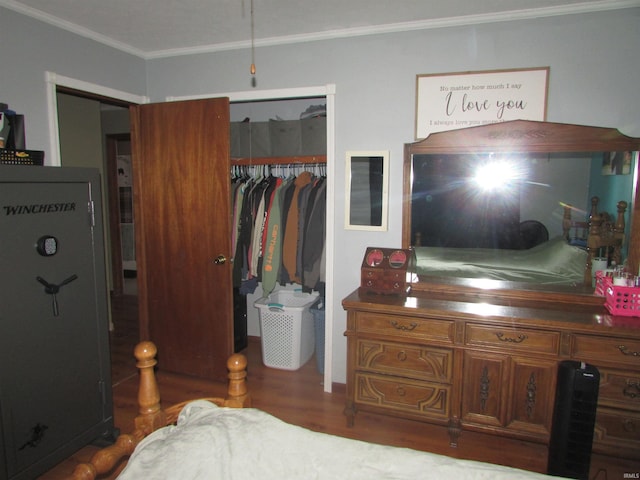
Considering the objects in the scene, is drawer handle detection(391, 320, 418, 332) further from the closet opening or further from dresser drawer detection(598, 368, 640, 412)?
dresser drawer detection(598, 368, 640, 412)

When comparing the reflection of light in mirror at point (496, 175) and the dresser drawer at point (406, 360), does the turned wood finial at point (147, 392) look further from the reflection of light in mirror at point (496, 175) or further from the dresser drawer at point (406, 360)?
the reflection of light in mirror at point (496, 175)

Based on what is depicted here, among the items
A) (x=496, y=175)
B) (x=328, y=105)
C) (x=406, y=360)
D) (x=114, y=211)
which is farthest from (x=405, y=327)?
(x=114, y=211)

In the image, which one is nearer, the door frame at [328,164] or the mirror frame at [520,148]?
the mirror frame at [520,148]

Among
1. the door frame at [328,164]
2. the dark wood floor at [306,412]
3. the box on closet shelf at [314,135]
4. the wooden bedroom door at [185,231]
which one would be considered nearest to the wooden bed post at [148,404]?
the dark wood floor at [306,412]

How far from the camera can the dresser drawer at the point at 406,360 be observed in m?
2.32

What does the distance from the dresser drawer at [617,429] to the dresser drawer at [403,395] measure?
73 centimetres

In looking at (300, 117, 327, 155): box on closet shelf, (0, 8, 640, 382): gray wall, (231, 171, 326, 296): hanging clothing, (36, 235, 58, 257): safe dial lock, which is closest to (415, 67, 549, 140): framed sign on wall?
(0, 8, 640, 382): gray wall

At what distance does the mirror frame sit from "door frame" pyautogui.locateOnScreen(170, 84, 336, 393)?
499 millimetres

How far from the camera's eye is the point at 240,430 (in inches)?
51.6

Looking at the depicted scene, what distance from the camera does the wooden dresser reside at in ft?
6.81

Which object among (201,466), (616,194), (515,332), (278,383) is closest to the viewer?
(201,466)

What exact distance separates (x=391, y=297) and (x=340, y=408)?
34.5 inches

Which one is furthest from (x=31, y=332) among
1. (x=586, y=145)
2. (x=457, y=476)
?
(x=586, y=145)

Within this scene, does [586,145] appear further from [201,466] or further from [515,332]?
[201,466]
